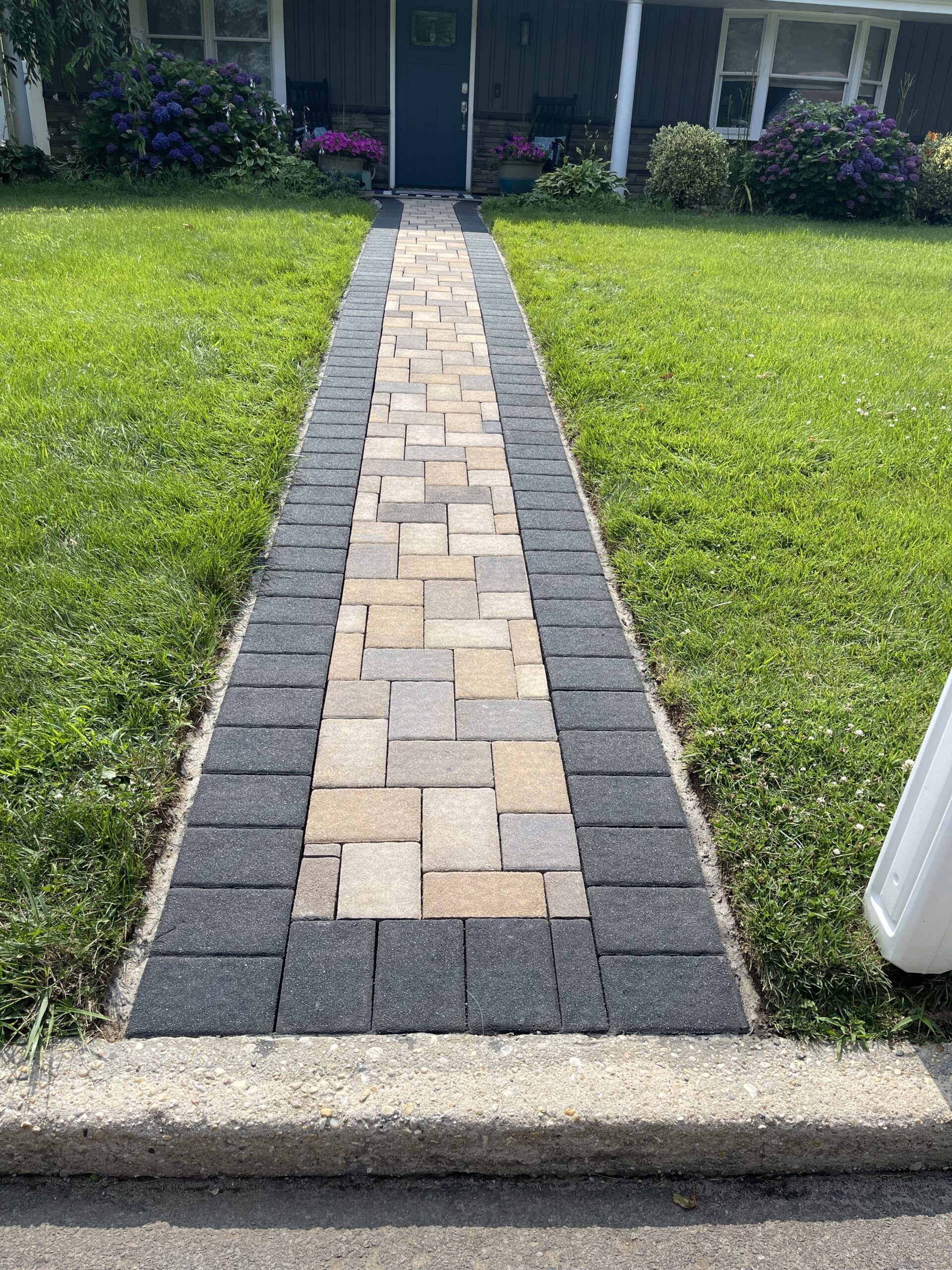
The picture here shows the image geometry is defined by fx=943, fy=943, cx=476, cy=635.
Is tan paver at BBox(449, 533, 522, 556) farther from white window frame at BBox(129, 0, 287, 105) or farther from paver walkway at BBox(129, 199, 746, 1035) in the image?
white window frame at BBox(129, 0, 287, 105)

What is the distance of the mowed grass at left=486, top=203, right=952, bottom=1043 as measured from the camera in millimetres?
2102

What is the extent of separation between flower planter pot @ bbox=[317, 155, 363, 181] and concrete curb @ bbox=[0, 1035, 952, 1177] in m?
12.2

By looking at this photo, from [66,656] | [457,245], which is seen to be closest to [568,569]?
Answer: [66,656]

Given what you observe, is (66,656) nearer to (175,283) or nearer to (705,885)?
(705,885)

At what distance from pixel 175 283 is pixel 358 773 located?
201 inches

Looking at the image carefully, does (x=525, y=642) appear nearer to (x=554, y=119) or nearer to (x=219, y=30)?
(x=554, y=119)

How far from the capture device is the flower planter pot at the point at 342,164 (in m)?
12.1

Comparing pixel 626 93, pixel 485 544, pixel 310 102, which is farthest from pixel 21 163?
pixel 485 544

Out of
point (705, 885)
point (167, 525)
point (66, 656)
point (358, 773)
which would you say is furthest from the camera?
point (167, 525)

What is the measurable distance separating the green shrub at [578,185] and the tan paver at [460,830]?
408 inches

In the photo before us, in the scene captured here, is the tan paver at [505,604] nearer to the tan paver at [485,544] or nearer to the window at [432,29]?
the tan paver at [485,544]

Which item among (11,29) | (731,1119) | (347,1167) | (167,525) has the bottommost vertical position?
(347,1167)

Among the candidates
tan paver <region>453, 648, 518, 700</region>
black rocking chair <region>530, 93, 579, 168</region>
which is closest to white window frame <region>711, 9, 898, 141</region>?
black rocking chair <region>530, 93, 579, 168</region>

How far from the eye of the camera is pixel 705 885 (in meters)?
2.19
